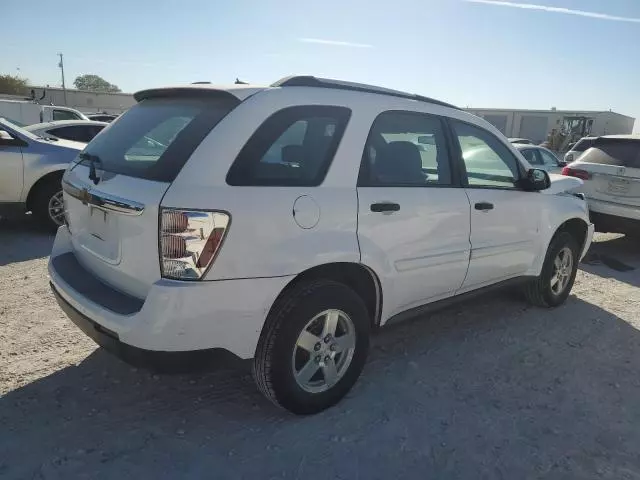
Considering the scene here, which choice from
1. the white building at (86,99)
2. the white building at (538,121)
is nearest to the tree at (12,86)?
the white building at (86,99)

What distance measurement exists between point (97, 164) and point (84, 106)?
48654mm

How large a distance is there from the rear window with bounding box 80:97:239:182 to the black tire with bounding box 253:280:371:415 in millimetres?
868

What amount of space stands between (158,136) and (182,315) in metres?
1.05

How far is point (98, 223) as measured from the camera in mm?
2715

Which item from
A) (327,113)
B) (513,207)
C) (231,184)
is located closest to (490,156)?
(513,207)

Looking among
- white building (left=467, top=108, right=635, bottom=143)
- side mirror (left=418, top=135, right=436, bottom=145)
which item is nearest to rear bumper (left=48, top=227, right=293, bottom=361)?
side mirror (left=418, top=135, right=436, bottom=145)

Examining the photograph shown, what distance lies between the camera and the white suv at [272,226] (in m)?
2.34

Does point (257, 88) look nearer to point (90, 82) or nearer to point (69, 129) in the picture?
point (69, 129)

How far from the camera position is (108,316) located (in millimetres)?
2451

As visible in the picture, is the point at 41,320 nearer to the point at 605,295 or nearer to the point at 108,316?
the point at 108,316

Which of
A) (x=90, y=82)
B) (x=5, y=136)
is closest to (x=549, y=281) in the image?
(x=5, y=136)

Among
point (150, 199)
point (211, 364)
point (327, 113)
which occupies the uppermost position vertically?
point (327, 113)

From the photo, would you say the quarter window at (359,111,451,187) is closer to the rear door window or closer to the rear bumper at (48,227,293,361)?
the rear door window

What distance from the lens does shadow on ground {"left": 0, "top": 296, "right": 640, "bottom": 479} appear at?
249 cm
